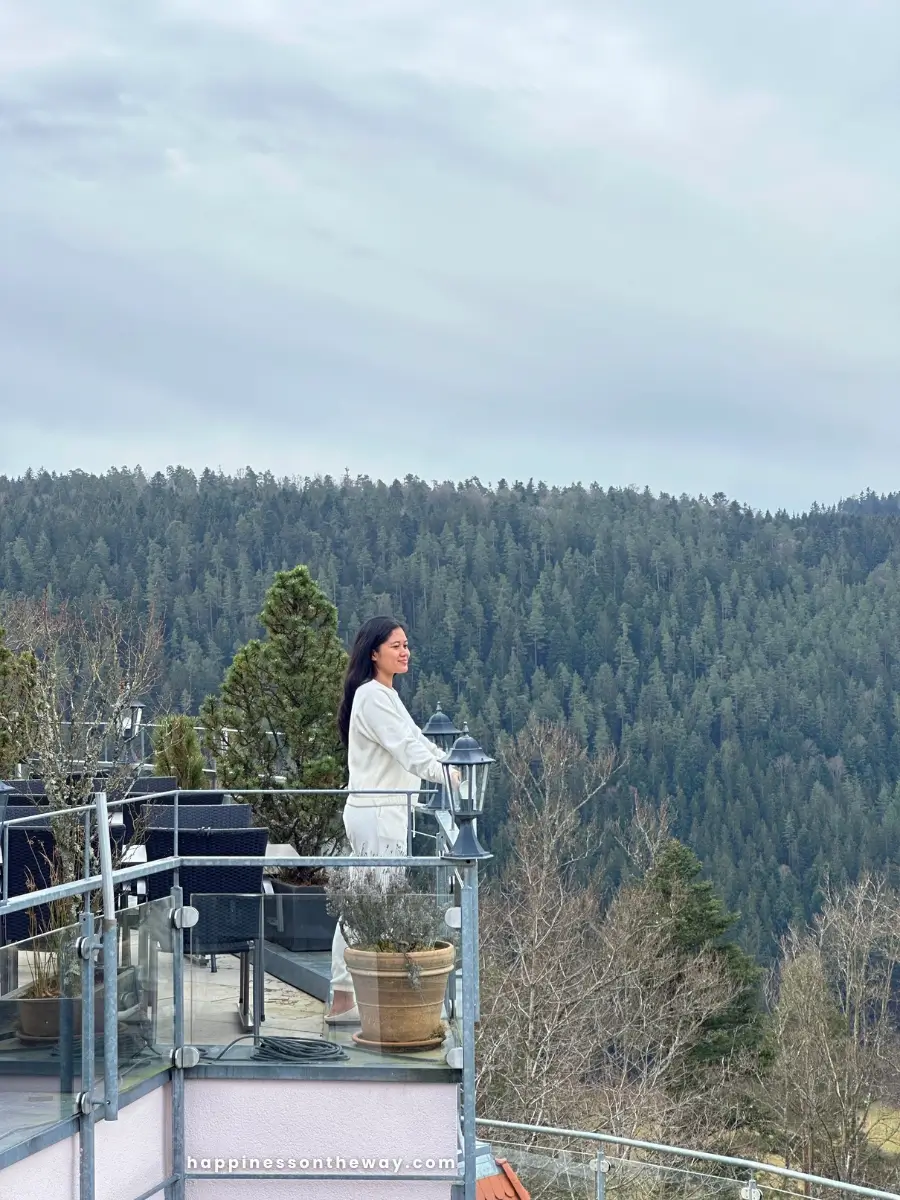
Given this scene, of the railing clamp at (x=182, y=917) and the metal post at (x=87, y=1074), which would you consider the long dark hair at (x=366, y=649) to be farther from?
the metal post at (x=87, y=1074)

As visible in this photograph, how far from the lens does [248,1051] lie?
6.46 meters

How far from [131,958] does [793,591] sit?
14315cm

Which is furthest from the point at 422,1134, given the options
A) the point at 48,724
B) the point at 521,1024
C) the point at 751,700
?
the point at 751,700

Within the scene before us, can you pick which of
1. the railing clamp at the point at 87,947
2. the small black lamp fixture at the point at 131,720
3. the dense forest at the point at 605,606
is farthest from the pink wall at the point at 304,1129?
the dense forest at the point at 605,606

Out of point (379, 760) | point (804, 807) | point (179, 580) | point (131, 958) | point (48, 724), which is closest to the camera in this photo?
point (131, 958)

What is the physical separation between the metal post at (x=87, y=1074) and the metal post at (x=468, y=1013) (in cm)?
140

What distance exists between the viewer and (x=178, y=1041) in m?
6.44

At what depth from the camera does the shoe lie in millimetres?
6426

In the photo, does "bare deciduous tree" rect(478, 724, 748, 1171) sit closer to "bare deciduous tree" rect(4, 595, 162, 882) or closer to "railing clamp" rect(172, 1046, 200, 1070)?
"bare deciduous tree" rect(4, 595, 162, 882)

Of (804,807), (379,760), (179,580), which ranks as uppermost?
(179,580)

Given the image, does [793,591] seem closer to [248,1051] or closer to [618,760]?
[618,760]

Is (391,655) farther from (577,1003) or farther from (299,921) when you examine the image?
(577,1003)

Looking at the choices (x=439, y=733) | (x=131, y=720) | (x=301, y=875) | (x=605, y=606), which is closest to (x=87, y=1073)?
(x=301, y=875)

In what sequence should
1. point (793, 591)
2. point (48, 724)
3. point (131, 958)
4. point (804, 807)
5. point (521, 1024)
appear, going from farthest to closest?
point (793, 591) → point (804, 807) → point (521, 1024) → point (48, 724) → point (131, 958)
